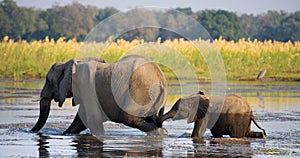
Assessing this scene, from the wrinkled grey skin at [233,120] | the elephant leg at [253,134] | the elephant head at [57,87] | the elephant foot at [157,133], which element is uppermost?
the elephant head at [57,87]

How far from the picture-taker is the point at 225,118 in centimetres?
1441

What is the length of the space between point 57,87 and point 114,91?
3.66 feet

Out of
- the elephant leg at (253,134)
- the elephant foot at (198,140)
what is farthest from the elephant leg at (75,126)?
the elephant leg at (253,134)

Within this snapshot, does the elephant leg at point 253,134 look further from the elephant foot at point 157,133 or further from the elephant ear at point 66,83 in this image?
the elephant ear at point 66,83

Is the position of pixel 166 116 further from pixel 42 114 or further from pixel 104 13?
pixel 104 13

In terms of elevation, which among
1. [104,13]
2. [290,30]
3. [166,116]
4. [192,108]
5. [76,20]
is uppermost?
[104,13]

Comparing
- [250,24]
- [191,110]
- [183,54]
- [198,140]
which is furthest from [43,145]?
[250,24]

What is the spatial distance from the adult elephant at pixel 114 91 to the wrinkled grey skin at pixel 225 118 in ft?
1.27

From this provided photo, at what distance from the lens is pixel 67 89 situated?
48.4ft

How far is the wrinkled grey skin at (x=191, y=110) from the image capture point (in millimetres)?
14102

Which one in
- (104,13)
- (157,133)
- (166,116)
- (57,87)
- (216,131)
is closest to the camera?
(166,116)

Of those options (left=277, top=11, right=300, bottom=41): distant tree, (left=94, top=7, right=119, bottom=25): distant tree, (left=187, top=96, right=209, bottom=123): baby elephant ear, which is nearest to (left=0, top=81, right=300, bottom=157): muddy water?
(left=187, top=96, right=209, bottom=123): baby elephant ear

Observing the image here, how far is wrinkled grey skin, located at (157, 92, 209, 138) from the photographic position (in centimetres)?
1410

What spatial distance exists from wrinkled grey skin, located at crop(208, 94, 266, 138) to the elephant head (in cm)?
246
